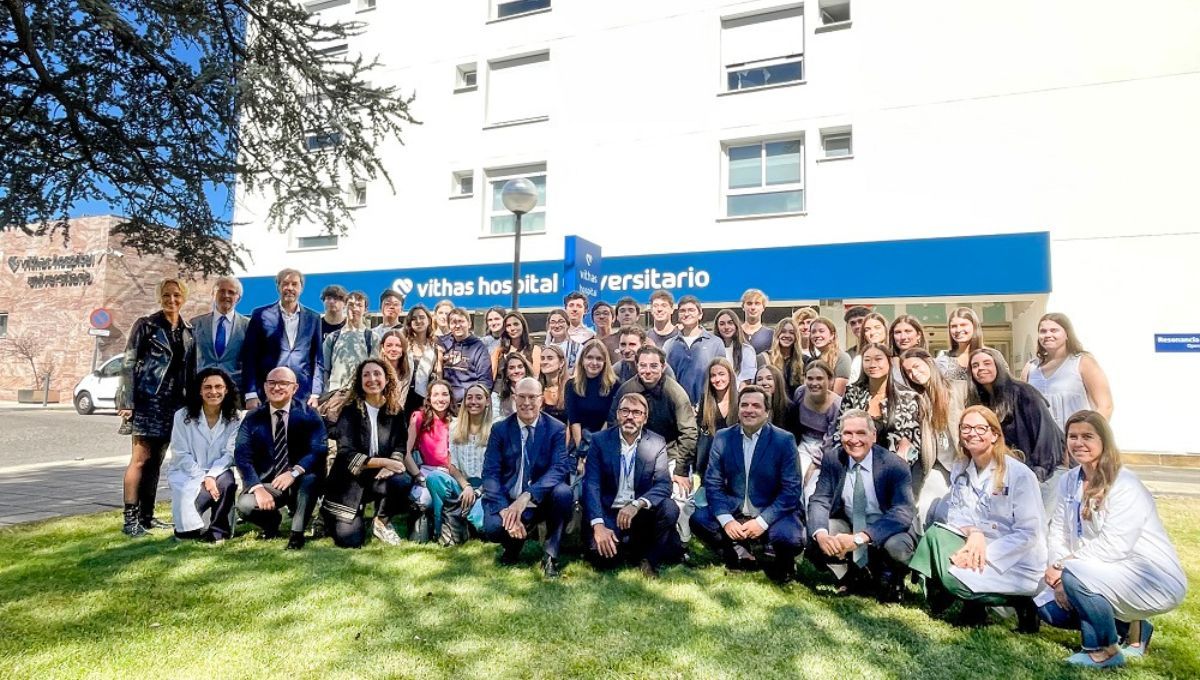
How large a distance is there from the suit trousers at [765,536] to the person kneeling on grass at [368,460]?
242 centimetres

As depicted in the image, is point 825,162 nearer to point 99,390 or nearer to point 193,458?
point 193,458

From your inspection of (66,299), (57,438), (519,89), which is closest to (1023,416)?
(519,89)

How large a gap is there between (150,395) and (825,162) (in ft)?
38.7

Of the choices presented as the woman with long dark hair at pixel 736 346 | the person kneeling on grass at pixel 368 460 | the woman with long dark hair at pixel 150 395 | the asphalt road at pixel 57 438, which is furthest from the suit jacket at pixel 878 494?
the asphalt road at pixel 57 438

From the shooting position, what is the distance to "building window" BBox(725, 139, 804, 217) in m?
13.5

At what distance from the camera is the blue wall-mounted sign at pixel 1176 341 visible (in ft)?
35.5

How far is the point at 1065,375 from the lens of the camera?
189 inches

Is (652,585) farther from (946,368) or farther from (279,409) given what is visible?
(279,409)

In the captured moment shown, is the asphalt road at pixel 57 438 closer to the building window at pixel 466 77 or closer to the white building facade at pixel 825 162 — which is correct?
the white building facade at pixel 825 162

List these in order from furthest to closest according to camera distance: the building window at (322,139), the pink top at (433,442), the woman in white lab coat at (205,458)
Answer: the building window at (322,139), the pink top at (433,442), the woman in white lab coat at (205,458)

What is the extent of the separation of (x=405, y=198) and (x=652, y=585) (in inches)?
556

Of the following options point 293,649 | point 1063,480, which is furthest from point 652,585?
point 1063,480

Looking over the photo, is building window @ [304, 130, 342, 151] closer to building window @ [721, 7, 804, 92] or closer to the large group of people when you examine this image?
the large group of people

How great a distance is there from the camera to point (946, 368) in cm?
504
